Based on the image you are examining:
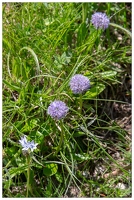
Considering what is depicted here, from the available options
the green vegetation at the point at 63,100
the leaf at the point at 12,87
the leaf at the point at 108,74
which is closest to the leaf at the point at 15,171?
the green vegetation at the point at 63,100

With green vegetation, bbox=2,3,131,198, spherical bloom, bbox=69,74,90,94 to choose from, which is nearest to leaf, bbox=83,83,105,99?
green vegetation, bbox=2,3,131,198

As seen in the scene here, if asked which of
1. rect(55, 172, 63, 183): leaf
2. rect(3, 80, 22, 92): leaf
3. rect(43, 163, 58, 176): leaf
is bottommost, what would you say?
rect(55, 172, 63, 183): leaf

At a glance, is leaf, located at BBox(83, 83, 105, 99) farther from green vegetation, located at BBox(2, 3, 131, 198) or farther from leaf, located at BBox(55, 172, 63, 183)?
leaf, located at BBox(55, 172, 63, 183)

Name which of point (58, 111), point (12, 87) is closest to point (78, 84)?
point (58, 111)

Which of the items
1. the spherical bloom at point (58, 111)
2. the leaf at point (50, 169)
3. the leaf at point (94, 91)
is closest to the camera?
the spherical bloom at point (58, 111)

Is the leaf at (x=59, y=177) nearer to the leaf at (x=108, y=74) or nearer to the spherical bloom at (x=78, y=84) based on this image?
the spherical bloom at (x=78, y=84)

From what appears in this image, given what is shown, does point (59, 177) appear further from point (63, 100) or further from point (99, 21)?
point (99, 21)

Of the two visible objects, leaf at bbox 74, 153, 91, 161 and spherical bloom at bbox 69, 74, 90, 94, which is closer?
spherical bloom at bbox 69, 74, 90, 94
